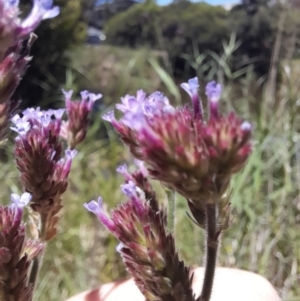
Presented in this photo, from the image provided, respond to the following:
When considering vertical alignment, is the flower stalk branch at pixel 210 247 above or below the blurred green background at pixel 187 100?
above

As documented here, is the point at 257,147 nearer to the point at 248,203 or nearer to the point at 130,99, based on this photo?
the point at 248,203

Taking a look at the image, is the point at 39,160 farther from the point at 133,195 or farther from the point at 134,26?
the point at 134,26

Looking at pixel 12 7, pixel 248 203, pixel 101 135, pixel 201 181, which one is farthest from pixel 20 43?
pixel 101 135

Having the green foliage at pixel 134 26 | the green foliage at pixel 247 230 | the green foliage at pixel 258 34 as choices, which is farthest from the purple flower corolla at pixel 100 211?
the green foliage at pixel 134 26

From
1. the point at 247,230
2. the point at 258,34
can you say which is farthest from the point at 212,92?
the point at 258,34

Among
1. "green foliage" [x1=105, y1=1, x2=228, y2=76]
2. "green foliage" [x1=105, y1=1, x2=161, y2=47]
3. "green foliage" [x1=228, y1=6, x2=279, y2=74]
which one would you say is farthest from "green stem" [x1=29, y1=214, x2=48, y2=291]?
"green foliage" [x1=105, y1=1, x2=161, y2=47]

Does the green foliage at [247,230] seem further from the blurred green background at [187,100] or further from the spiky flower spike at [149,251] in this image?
the spiky flower spike at [149,251]

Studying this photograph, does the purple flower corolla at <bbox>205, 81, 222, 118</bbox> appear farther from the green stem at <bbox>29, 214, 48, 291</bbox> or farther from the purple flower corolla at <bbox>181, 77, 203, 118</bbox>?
the green stem at <bbox>29, 214, 48, 291</bbox>
